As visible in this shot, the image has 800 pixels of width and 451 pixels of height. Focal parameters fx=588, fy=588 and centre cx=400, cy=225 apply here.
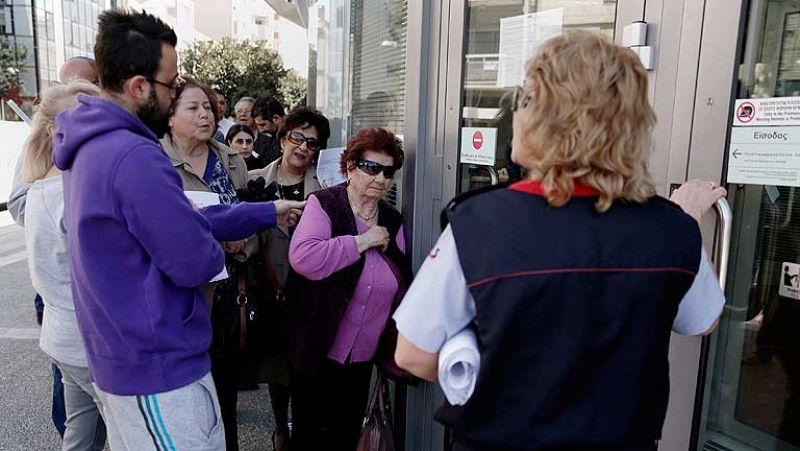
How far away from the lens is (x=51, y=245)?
2273 millimetres

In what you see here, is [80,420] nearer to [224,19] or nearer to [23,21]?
[23,21]

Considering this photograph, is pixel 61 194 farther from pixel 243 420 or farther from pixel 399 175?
pixel 243 420

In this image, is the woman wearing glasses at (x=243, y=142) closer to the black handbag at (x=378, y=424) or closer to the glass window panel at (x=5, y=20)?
the black handbag at (x=378, y=424)

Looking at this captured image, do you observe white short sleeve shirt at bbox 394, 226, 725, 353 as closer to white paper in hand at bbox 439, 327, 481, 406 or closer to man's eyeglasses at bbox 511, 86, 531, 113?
white paper in hand at bbox 439, 327, 481, 406

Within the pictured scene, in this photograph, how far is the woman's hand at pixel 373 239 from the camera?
2590mm

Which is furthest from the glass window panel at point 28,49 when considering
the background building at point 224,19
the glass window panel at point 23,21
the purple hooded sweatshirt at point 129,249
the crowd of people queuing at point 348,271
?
the purple hooded sweatshirt at point 129,249

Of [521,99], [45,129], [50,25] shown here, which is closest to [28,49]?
[50,25]

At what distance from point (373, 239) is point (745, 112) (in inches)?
59.3

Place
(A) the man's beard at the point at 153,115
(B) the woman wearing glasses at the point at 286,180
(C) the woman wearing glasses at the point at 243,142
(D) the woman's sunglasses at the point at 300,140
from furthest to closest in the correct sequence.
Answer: (C) the woman wearing glasses at the point at 243,142 < (D) the woman's sunglasses at the point at 300,140 < (B) the woman wearing glasses at the point at 286,180 < (A) the man's beard at the point at 153,115

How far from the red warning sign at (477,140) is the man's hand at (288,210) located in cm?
81

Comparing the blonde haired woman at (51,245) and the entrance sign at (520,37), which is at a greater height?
the entrance sign at (520,37)

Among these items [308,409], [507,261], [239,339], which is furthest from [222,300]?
[507,261]

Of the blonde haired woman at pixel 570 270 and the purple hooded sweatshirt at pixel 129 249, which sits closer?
the blonde haired woman at pixel 570 270

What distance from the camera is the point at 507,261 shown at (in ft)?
3.85
